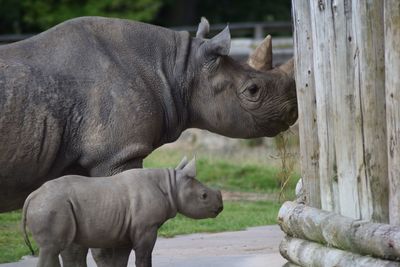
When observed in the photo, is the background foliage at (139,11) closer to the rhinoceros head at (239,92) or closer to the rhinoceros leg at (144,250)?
the rhinoceros head at (239,92)

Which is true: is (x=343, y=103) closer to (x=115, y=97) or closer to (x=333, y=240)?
(x=333, y=240)

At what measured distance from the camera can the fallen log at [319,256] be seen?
6766 mm

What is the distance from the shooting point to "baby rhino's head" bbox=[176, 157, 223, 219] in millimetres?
7707

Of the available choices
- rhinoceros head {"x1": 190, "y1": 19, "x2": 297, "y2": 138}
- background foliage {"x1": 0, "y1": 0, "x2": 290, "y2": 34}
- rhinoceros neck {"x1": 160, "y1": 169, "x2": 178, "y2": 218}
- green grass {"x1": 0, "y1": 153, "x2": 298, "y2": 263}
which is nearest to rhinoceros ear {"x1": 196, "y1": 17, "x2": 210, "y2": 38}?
rhinoceros head {"x1": 190, "y1": 19, "x2": 297, "y2": 138}

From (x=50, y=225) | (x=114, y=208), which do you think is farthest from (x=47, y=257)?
(x=114, y=208)

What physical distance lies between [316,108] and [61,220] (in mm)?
1798

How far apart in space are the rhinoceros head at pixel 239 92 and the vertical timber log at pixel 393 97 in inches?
81.2

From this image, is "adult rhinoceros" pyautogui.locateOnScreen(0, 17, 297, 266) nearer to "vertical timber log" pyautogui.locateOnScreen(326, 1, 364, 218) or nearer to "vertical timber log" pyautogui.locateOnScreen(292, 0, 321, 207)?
"vertical timber log" pyautogui.locateOnScreen(292, 0, 321, 207)

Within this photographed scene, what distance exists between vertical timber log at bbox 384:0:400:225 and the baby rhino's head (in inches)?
55.8

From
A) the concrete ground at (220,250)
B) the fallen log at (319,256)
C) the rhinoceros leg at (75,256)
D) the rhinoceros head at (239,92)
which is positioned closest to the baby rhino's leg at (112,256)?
the rhinoceros leg at (75,256)

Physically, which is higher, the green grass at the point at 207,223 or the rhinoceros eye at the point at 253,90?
the rhinoceros eye at the point at 253,90

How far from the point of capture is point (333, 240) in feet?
23.7

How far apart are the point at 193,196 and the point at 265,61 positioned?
166 centimetres

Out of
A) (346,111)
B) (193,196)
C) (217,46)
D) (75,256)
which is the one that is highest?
(217,46)
